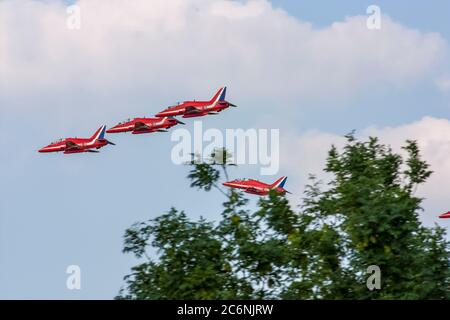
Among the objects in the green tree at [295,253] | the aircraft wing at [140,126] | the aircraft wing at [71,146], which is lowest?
the green tree at [295,253]

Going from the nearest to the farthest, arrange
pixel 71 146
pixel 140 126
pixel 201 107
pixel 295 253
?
pixel 295 253 → pixel 201 107 → pixel 71 146 → pixel 140 126

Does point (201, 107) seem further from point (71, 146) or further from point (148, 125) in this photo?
point (71, 146)

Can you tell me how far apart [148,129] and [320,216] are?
103 feet

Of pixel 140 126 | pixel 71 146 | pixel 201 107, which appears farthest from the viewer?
pixel 140 126

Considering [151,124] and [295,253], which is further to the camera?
[151,124]

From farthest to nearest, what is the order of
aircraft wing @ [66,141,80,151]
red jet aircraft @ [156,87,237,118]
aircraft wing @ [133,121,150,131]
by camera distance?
1. aircraft wing @ [133,121,150,131]
2. aircraft wing @ [66,141,80,151]
3. red jet aircraft @ [156,87,237,118]

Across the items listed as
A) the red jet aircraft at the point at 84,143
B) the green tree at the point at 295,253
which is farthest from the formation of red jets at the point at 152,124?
the green tree at the point at 295,253

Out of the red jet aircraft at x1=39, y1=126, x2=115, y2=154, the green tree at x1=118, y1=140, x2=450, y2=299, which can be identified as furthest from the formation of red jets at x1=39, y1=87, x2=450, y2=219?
the green tree at x1=118, y1=140, x2=450, y2=299

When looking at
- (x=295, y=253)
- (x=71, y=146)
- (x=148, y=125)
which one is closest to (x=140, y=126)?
(x=148, y=125)

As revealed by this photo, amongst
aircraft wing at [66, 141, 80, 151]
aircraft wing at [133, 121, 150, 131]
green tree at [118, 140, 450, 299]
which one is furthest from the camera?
aircraft wing at [133, 121, 150, 131]

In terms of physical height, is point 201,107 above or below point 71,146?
above

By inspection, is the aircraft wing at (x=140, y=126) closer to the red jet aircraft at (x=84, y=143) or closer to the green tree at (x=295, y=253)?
the red jet aircraft at (x=84, y=143)

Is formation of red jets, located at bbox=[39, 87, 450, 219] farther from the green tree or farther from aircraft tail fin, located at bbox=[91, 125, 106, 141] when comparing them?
the green tree
